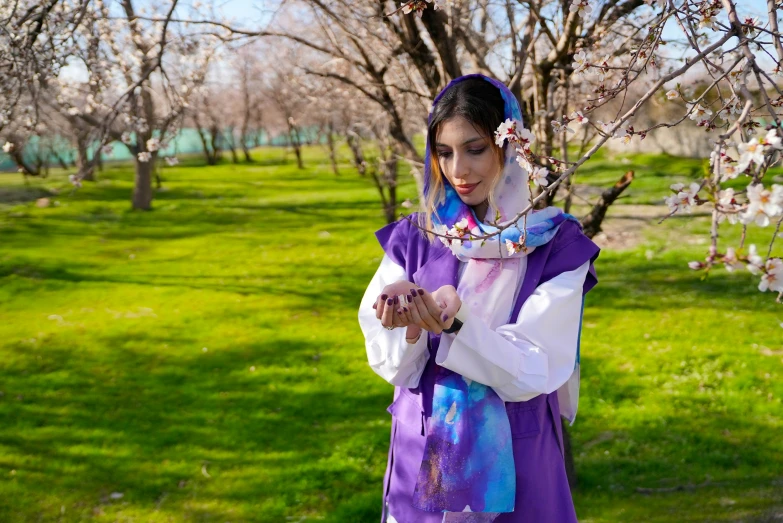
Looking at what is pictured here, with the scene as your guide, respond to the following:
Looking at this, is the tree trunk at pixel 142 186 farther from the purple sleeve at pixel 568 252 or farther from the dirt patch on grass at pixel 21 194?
the purple sleeve at pixel 568 252

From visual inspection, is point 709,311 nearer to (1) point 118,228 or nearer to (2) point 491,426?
(2) point 491,426

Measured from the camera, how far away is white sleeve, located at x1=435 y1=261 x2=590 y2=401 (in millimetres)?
1874

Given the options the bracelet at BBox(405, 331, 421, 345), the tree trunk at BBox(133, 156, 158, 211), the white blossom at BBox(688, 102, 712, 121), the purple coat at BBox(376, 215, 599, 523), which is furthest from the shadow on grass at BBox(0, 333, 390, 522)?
the tree trunk at BBox(133, 156, 158, 211)

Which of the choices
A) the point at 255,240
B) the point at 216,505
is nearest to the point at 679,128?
the point at 255,240

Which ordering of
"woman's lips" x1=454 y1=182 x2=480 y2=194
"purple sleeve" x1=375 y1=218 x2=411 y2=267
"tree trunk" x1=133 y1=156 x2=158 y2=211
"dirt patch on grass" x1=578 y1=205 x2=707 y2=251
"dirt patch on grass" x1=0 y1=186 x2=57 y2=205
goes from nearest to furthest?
"woman's lips" x1=454 y1=182 x2=480 y2=194 < "purple sleeve" x1=375 y1=218 x2=411 y2=267 < "dirt patch on grass" x1=578 y1=205 x2=707 y2=251 < "tree trunk" x1=133 y1=156 x2=158 y2=211 < "dirt patch on grass" x1=0 y1=186 x2=57 y2=205

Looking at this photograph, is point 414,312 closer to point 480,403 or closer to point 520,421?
point 480,403

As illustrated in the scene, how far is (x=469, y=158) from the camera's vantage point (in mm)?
2121

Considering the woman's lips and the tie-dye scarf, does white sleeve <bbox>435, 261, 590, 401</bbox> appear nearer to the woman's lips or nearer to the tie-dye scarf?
the tie-dye scarf

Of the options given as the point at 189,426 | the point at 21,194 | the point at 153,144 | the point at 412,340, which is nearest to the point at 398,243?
the point at 412,340

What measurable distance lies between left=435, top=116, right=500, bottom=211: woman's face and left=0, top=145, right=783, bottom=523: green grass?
2.44 ft

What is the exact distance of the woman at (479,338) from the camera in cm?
192

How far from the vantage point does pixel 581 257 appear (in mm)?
2070

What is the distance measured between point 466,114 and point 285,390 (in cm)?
548

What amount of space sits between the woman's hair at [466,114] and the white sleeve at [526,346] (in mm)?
357
